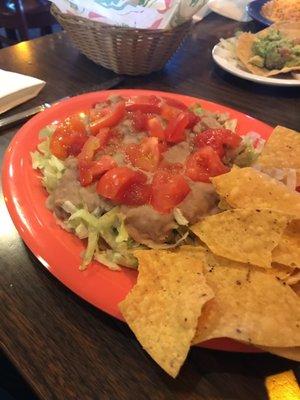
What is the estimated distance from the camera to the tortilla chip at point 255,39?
1.96 metres

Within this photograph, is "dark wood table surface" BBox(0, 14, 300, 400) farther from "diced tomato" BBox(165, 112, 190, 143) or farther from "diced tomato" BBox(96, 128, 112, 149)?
"diced tomato" BBox(165, 112, 190, 143)

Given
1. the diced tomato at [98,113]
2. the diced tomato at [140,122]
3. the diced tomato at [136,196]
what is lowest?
the diced tomato at [136,196]

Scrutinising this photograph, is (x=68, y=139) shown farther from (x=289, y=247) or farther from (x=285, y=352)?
(x=285, y=352)

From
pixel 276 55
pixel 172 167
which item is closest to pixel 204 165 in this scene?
pixel 172 167

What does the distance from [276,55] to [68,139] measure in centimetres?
118

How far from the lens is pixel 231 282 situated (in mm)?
927

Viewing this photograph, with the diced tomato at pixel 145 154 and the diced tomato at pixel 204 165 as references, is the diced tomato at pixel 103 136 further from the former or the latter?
the diced tomato at pixel 204 165

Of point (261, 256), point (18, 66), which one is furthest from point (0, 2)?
point (261, 256)

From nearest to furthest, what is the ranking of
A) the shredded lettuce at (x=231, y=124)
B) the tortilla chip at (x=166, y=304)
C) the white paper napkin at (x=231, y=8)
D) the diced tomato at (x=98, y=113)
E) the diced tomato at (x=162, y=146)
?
the tortilla chip at (x=166, y=304)
the diced tomato at (x=162, y=146)
the diced tomato at (x=98, y=113)
the shredded lettuce at (x=231, y=124)
the white paper napkin at (x=231, y=8)

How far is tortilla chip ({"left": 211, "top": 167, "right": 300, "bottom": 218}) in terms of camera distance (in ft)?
3.54

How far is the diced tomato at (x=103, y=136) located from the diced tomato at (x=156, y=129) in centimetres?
13

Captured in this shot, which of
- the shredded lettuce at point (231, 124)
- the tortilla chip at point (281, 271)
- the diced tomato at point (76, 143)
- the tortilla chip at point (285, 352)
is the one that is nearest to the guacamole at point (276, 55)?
the shredded lettuce at point (231, 124)

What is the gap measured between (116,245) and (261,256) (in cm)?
36

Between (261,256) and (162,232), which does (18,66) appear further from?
(261,256)
